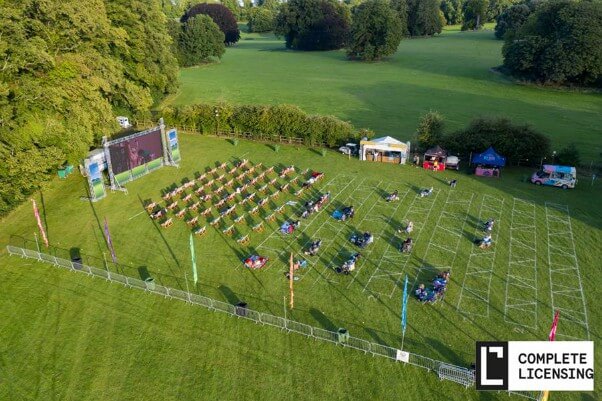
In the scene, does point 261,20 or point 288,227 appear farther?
point 261,20

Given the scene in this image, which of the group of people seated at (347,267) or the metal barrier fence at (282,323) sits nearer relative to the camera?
the metal barrier fence at (282,323)

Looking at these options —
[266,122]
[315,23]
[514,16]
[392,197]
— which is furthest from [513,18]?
[392,197]

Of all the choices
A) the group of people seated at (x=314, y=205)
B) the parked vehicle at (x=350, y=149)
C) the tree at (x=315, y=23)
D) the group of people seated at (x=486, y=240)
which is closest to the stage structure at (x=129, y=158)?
the group of people seated at (x=314, y=205)

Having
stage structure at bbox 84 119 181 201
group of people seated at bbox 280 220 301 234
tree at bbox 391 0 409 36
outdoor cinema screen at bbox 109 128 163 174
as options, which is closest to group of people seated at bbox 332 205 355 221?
group of people seated at bbox 280 220 301 234

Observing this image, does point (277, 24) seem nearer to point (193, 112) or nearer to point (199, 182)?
→ point (193, 112)

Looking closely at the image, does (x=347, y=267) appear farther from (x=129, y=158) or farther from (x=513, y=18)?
(x=513, y=18)

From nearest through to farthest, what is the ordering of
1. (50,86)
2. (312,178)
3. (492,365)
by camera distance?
(492,365), (50,86), (312,178)

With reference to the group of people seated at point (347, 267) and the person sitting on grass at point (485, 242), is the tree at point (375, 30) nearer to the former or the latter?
the person sitting on grass at point (485, 242)
